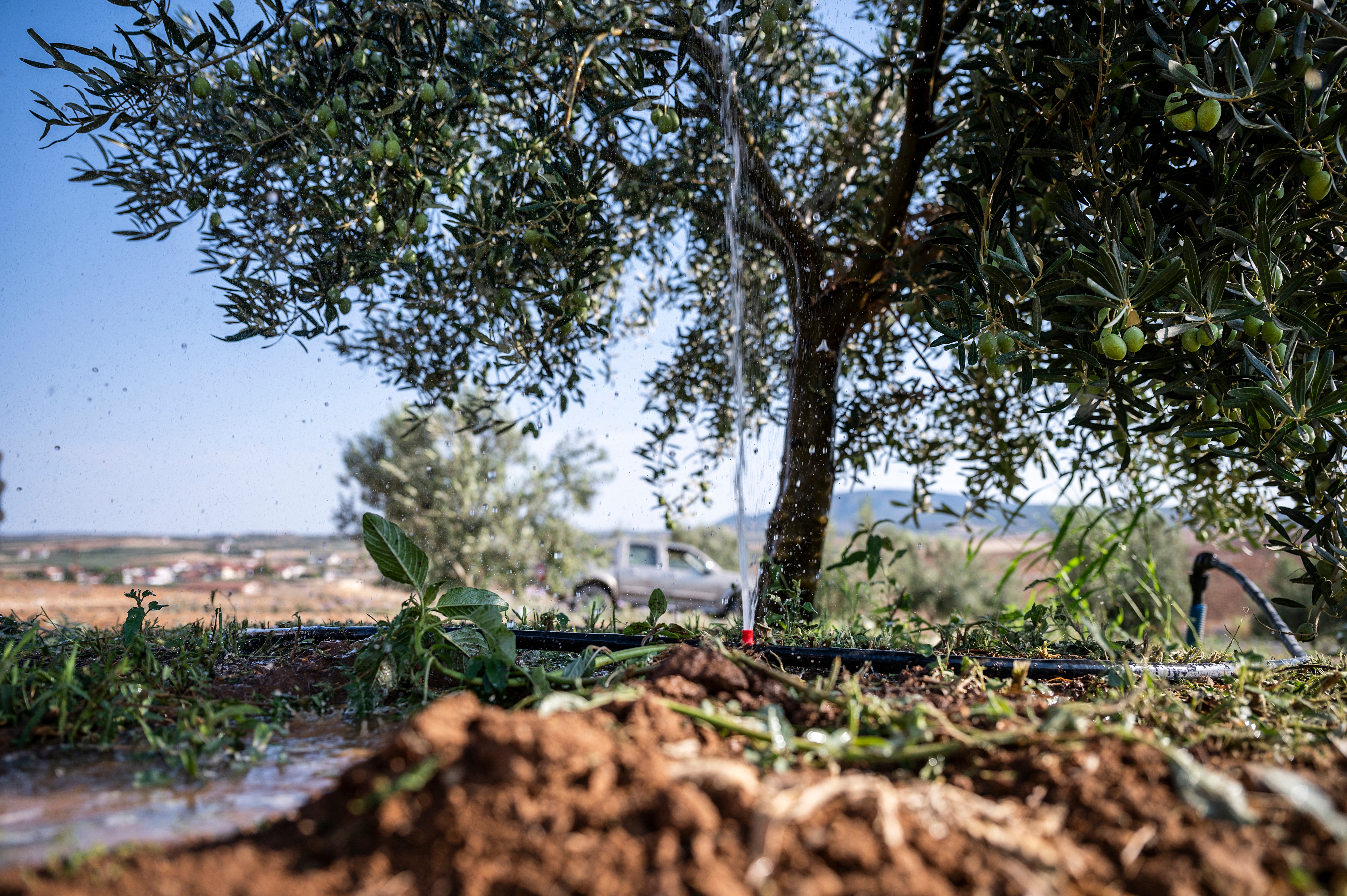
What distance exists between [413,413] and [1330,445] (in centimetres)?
332

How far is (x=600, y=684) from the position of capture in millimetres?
1537

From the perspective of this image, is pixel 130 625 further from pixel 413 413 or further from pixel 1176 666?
pixel 1176 666

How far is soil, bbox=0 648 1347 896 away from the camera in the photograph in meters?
0.72

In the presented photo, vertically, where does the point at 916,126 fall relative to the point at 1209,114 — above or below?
above

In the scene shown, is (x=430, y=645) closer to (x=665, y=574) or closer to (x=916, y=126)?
(x=916, y=126)

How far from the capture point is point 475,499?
43.5 feet

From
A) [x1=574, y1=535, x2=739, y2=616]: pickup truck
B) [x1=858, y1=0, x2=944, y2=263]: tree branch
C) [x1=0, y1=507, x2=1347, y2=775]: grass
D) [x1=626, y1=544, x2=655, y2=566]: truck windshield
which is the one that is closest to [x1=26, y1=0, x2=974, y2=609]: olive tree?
[x1=858, y1=0, x2=944, y2=263]: tree branch

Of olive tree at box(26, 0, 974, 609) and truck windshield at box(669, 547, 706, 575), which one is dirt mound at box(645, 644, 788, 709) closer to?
olive tree at box(26, 0, 974, 609)

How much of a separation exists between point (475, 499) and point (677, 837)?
1301cm

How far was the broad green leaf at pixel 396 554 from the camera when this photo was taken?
1.81 m

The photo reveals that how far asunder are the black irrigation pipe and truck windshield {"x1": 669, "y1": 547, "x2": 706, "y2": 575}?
10609 mm

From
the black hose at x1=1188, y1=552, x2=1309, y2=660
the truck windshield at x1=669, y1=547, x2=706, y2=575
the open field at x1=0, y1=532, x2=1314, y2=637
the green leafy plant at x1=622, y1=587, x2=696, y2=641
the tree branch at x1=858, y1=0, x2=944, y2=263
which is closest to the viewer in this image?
the green leafy plant at x1=622, y1=587, x2=696, y2=641

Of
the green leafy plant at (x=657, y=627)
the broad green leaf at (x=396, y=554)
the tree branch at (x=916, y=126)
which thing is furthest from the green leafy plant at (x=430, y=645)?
the tree branch at (x=916, y=126)

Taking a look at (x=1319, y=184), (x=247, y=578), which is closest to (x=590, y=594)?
(x=247, y=578)
